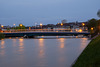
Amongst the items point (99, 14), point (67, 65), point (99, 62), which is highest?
point (99, 14)

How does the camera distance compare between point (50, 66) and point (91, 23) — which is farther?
point (91, 23)

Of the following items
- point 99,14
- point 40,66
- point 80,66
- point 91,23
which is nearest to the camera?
point 80,66

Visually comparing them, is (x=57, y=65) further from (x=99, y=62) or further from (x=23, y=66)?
(x=99, y=62)

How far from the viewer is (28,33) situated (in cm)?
6719

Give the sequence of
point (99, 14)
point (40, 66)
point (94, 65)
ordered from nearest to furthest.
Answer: point (94, 65) < point (40, 66) < point (99, 14)

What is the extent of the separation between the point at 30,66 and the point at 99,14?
190 ft

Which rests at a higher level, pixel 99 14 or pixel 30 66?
pixel 99 14

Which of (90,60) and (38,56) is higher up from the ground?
(90,60)

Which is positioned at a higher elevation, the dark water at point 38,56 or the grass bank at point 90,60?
the grass bank at point 90,60

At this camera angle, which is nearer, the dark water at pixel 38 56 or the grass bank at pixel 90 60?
the grass bank at pixel 90 60

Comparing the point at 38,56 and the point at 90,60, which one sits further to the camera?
the point at 38,56

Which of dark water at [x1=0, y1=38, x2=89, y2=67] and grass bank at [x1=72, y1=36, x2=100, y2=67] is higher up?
grass bank at [x1=72, y1=36, x2=100, y2=67]

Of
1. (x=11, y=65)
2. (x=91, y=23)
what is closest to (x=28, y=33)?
(x=91, y=23)

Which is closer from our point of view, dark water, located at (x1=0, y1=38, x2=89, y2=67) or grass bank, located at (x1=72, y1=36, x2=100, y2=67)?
grass bank, located at (x1=72, y1=36, x2=100, y2=67)
